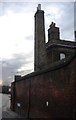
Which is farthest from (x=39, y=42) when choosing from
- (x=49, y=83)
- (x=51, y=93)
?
(x=51, y=93)

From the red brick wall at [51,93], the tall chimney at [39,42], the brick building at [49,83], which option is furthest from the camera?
the tall chimney at [39,42]

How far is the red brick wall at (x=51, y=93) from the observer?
1414 centimetres

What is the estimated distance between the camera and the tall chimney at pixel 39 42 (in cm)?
2866

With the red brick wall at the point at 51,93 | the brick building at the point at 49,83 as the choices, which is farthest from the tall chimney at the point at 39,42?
the red brick wall at the point at 51,93

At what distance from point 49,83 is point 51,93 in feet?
2.90

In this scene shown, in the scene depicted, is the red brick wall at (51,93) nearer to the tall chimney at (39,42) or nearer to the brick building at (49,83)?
the brick building at (49,83)

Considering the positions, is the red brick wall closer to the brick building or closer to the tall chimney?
the brick building

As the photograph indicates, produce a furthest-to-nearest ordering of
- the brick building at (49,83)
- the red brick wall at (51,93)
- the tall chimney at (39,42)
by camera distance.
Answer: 1. the tall chimney at (39,42)
2. the brick building at (49,83)
3. the red brick wall at (51,93)

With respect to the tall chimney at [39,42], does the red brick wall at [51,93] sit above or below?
below

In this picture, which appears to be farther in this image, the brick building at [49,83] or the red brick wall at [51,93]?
the brick building at [49,83]

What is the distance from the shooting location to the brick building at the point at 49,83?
14.5 meters

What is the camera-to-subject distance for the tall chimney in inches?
1128

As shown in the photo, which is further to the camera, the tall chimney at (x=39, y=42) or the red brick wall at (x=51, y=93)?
the tall chimney at (x=39, y=42)

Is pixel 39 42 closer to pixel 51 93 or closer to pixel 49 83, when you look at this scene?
pixel 49 83
